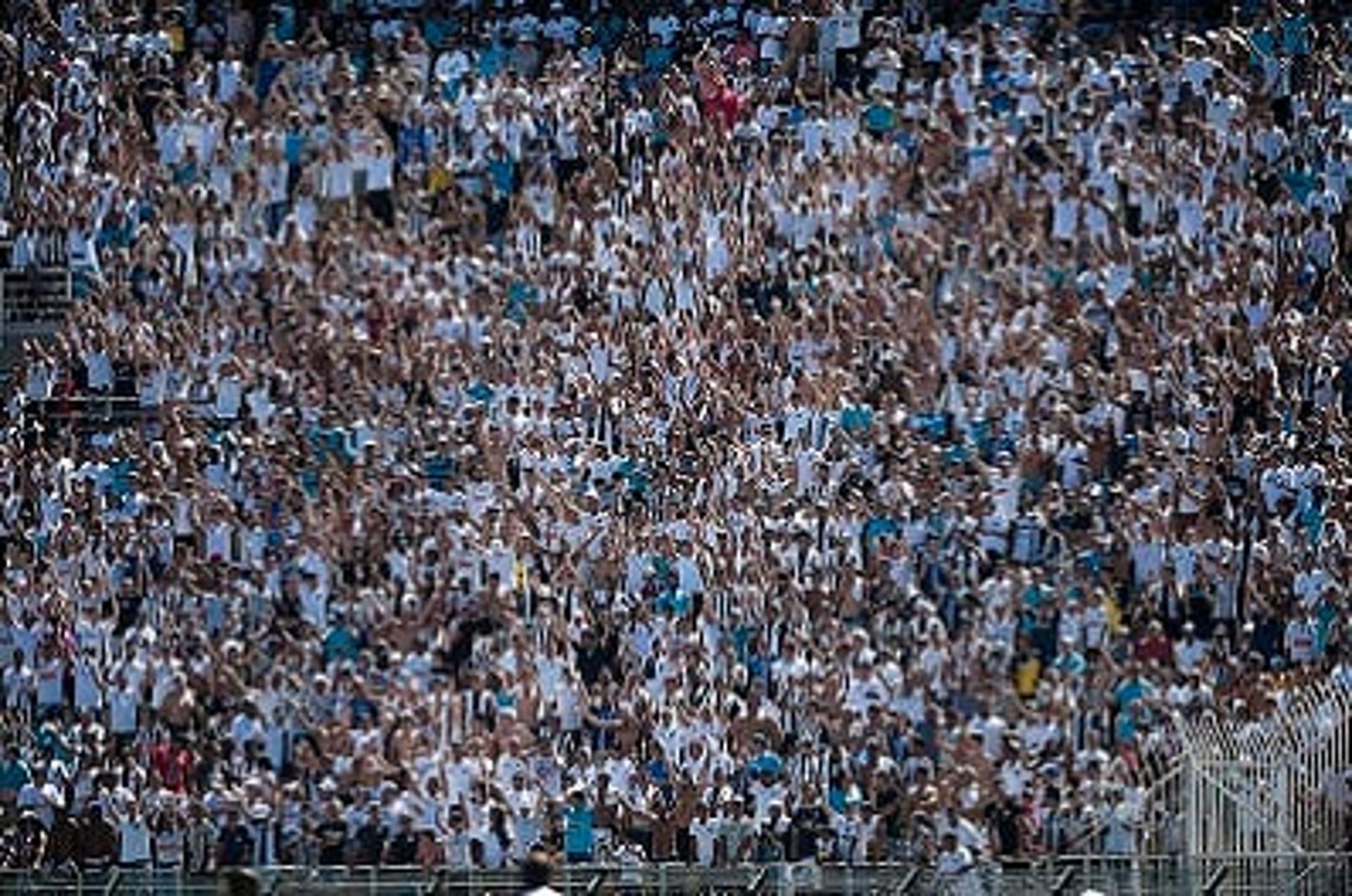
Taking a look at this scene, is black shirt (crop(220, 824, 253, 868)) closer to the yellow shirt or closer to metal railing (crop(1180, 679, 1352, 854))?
the yellow shirt

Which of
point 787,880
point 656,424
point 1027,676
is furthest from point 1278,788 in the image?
point 656,424

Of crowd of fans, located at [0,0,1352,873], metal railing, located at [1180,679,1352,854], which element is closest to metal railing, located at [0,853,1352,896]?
metal railing, located at [1180,679,1352,854]

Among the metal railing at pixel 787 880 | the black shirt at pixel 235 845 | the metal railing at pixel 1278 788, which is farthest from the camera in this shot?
the black shirt at pixel 235 845

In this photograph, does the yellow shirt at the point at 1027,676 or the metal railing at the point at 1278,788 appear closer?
the metal railing at the point at 1278,788

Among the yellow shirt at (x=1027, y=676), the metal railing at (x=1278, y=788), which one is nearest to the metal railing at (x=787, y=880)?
the metal railing at (x=1278, y=788)

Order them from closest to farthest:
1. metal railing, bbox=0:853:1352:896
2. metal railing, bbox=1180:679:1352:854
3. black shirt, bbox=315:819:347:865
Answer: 1. metal railing, bbox=1180:679:1352:854
2. metal railing, bbox=0:853:1352:896
3. black shirt, bbox=315:819:347:865

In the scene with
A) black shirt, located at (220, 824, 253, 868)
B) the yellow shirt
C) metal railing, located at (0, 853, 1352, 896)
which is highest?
the yellow shirt

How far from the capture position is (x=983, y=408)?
3312 cm

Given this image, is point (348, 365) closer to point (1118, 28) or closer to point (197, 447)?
point (197, 447)

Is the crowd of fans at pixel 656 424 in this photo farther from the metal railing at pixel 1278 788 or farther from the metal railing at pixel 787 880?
the metal railing at pixel 1278 788

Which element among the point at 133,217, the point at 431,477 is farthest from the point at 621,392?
the point at 133,217

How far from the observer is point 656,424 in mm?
33812

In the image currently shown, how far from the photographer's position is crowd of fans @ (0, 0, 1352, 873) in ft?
103

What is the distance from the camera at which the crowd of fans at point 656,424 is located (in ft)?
103
